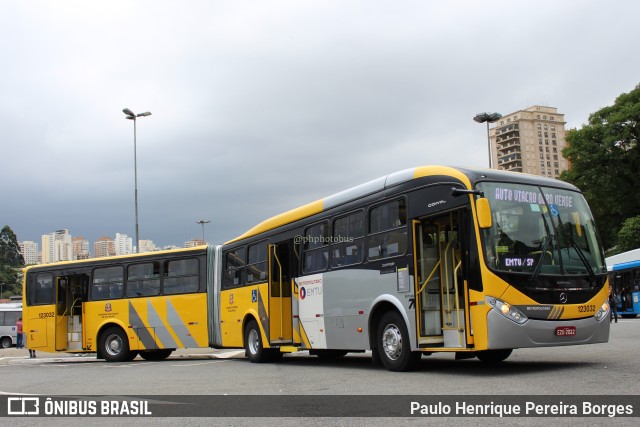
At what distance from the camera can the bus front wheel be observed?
20.8m

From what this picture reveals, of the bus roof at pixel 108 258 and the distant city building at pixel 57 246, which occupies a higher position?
the distant city building at pixel 57 246

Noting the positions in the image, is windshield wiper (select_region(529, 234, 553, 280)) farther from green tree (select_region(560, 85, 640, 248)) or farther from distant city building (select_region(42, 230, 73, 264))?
distant city building (select_region(42, 230, 73, 264))

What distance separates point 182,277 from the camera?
66.8ft

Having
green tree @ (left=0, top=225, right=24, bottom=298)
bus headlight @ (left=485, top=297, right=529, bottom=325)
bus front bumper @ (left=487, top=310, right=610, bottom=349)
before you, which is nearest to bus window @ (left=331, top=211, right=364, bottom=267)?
bus headlight @ (left=485, top=297, right=529, bottom=325)

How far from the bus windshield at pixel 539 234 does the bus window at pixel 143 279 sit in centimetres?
1273

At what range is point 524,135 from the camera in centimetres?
14925

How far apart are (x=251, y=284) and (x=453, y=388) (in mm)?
9175

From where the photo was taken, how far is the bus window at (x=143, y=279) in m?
20.7

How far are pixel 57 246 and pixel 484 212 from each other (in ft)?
364

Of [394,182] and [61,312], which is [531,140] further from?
[394,182]

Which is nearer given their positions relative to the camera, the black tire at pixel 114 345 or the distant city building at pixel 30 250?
the black tire at pixel 114 345

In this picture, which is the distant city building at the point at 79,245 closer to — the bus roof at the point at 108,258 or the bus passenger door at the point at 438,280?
the bus roof at the point at 108,258

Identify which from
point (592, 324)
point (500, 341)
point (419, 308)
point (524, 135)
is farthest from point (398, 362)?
point (524, 135)

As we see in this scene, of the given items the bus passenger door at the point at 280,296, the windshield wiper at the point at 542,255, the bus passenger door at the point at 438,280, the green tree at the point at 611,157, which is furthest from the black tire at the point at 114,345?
the green tree at the point at 611,157
